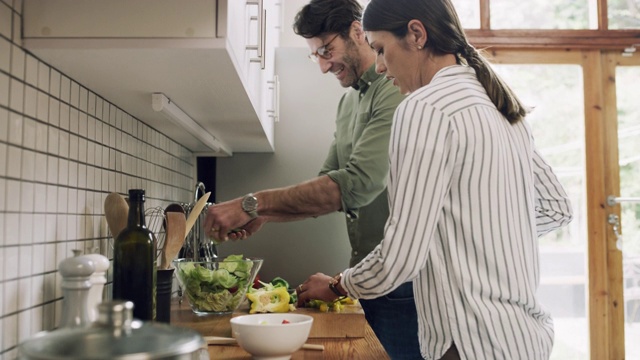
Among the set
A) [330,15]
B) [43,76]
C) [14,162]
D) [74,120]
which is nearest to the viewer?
[14,162]

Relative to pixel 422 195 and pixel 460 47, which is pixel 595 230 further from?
pixel 422 195

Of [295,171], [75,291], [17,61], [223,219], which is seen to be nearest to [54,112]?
[17,61]

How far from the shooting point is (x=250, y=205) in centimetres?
166

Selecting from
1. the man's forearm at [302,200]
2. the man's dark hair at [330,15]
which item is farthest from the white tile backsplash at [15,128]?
the man's dark hair at [330,15]

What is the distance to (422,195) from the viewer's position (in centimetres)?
108

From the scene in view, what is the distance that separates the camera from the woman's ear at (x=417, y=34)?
1.30 metres

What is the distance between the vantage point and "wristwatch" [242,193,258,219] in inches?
64.9

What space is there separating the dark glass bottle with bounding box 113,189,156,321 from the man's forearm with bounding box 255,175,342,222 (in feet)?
2.15

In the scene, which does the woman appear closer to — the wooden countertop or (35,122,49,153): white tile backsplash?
the wooden countertop

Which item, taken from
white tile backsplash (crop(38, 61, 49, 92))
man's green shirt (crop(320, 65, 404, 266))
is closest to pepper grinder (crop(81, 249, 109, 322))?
white tile backsplash (crop(38, 61, 49, 92))

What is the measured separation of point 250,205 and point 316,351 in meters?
0.58

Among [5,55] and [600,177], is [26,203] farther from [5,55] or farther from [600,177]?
[600,177]

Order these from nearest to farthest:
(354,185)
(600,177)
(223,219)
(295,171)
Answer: (223,219) → (354,185) → (295,171) → (600,177)

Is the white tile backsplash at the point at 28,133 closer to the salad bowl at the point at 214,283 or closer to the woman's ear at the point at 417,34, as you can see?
the salad bowl at the point at 214,283
